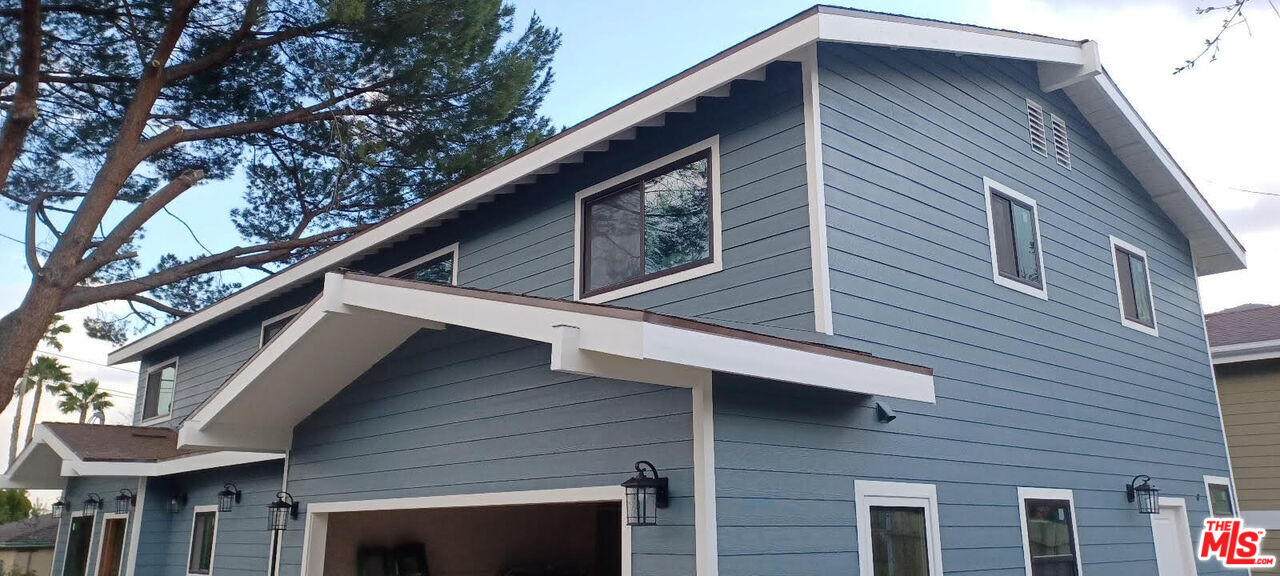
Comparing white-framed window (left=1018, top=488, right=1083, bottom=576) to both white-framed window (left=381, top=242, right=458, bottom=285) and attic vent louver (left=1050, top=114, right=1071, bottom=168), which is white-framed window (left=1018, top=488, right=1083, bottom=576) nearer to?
attic vent louver (left=1050, top=114, right=1071, bottom=168)

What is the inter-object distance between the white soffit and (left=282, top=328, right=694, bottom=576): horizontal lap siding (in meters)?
1.37

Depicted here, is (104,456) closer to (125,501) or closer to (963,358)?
(125,501)

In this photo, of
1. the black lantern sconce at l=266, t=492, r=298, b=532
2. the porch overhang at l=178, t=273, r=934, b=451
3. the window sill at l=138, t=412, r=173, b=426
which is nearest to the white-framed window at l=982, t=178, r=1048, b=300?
the porch overhang at l=178, t=273, r=934, b=451

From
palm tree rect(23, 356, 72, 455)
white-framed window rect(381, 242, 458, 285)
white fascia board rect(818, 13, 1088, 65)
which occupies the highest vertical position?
palm tree rect(23, 356, 72, 455)

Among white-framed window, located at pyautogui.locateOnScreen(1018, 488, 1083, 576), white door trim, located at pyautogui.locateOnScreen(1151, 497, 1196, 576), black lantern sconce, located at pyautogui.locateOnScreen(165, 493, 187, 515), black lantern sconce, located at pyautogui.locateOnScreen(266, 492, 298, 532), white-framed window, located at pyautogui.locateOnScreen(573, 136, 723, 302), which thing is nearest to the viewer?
white-framed window, located at pyautogui.locateOnScreen(573, 136, 723, 302)

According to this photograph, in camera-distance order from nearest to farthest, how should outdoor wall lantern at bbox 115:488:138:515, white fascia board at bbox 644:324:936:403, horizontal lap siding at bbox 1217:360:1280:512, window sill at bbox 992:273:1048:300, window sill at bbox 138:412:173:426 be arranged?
white fascia board at bbox 644:324:936:403 → window sill at bbox 992:273:1048:300 → horizontal lap siding at bbox 1217:360:1280:512 → outdoor wall lantern at bbox 115:488:138:515 → window sill at bbox 138:412:173:426

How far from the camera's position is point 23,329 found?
10375 mm

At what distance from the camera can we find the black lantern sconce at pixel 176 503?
36.8 ft

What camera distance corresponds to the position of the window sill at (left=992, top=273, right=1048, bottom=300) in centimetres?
727

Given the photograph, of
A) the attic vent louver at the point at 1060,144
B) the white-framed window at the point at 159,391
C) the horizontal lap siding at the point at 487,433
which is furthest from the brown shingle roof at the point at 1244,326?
the white-framed window at the point at 159,391

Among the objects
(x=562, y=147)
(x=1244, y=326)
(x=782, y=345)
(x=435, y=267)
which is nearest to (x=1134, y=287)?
(x=1244, y=326)

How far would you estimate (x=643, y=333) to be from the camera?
13.7 ft

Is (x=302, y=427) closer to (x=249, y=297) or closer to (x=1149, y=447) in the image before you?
(x=249, y=297)

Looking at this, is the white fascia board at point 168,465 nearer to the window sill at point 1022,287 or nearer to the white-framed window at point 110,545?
the white-framed window at point 110,545
